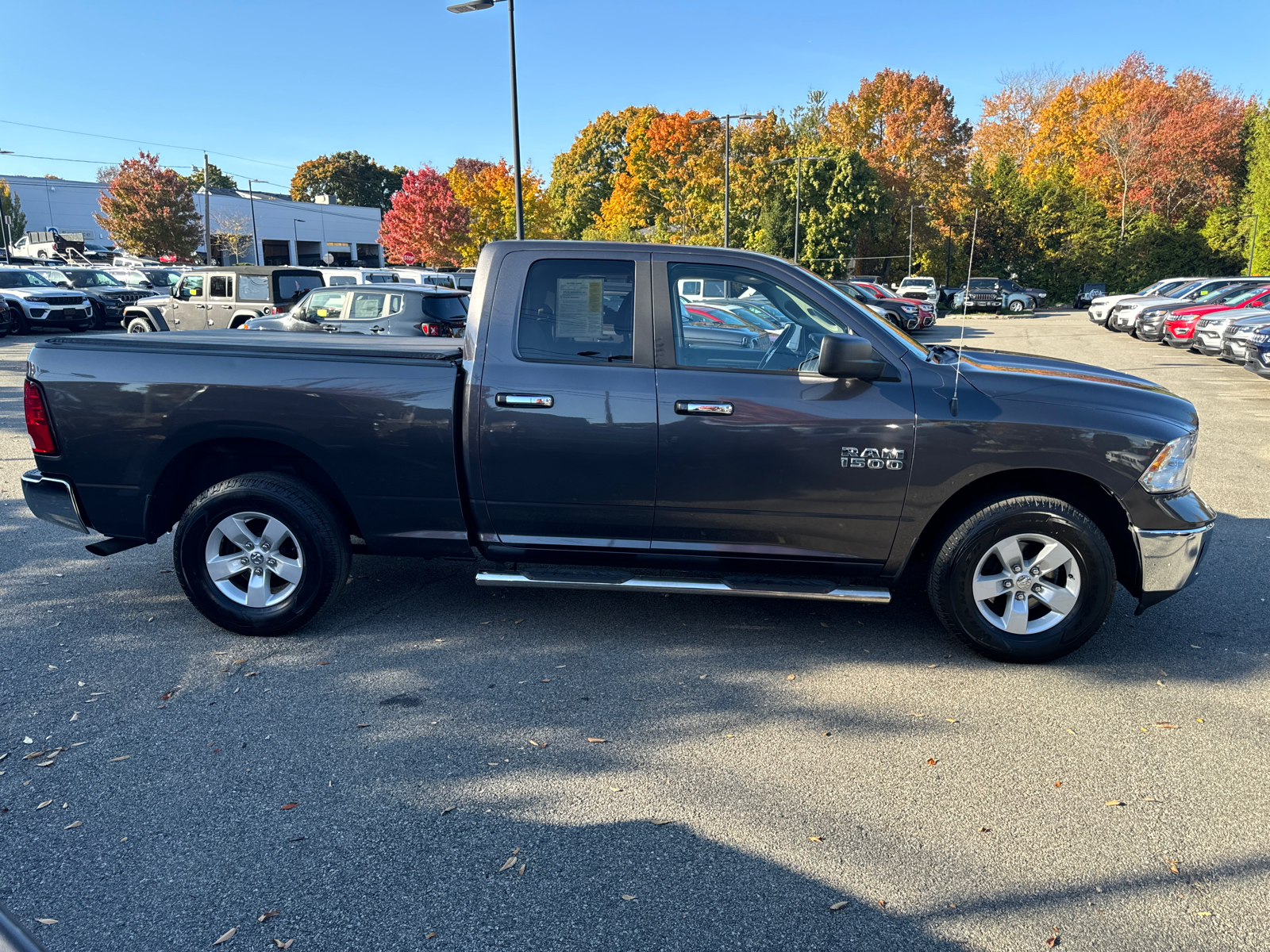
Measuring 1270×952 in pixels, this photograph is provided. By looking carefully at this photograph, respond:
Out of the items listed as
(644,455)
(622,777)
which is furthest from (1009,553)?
(622,777)

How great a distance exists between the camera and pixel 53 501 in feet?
15.3

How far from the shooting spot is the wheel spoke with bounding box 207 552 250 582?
462 cm

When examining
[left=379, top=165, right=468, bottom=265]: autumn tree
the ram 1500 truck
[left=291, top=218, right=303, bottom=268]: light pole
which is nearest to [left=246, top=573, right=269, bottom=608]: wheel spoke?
the ram 1500 truck

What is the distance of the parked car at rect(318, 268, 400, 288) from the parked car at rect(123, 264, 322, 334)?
2.94 m

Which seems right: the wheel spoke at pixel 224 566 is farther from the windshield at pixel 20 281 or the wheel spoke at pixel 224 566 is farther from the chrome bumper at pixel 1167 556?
the windshield at pixel 20 281

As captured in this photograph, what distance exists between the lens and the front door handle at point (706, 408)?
4242 mm

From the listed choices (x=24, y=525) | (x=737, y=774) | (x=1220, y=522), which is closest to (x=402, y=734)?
(x=737, y=774)

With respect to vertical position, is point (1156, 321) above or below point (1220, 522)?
above

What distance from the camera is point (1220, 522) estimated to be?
6789mm

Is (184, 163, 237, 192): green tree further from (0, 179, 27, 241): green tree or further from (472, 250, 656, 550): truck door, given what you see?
(472, 250, 656, 550): truck door

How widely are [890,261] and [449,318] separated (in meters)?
50.6

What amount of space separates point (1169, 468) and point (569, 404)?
2895mm

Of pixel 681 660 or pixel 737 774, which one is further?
pixel 681 660

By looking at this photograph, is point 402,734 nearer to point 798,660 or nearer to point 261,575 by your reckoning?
point 261,575
